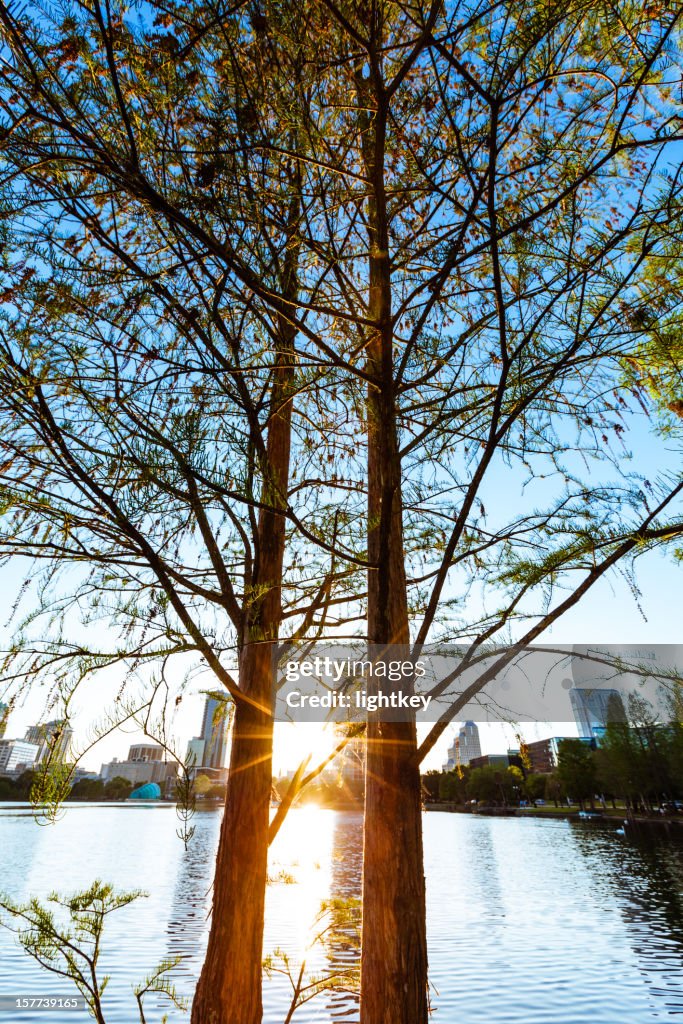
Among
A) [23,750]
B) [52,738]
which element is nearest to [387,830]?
[52,738]

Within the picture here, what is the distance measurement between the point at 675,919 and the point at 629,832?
911 inches

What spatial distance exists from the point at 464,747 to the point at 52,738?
56.8 inches

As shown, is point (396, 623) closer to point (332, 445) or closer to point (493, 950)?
point (332, 445)

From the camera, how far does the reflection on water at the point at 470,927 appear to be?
259 inches

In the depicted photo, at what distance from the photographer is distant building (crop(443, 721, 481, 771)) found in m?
1.71

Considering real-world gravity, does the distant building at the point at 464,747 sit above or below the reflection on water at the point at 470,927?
above

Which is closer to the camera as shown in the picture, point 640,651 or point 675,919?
point 640,651

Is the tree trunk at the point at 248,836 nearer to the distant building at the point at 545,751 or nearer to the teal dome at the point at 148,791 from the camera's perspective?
the distant building at the point at 545,751

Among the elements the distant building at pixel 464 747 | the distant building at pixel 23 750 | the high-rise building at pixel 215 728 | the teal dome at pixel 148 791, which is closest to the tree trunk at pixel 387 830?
the distant building at pixel 464 747

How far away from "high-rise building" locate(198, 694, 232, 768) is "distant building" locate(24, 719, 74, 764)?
22.4 inches

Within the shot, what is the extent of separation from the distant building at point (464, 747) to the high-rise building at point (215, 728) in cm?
96

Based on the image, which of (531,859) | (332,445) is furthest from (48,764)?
(531,859)

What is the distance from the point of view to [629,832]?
96.8ft

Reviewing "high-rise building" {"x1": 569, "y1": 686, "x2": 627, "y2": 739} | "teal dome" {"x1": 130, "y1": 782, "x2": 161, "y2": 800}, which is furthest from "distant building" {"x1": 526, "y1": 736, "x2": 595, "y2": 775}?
"teal dome" {"x1": 130, "y1": 782, "x2": 161, "y2": 800}
